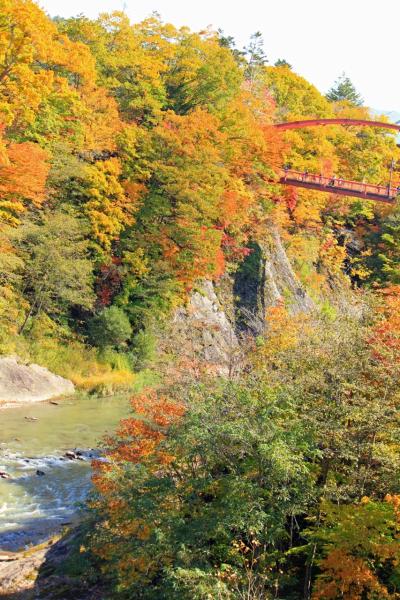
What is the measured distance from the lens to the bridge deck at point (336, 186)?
128 feet

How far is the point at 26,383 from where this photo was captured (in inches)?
950

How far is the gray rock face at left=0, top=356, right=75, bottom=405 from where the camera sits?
76.4ft

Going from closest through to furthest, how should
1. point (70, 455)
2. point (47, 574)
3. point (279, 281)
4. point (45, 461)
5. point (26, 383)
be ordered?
point (47, 574) → point (45, 461) → point (70, 455) → point (26, 383) → point (279, 281)

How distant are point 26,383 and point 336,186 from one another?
24570mm

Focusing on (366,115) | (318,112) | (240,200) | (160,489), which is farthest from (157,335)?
(366,115)

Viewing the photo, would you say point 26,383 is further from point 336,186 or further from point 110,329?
point 336,186

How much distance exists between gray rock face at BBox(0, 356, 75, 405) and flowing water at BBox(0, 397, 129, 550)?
0.61m

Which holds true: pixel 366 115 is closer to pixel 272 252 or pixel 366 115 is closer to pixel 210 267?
pixel 272 252

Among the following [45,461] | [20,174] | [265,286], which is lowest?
[45,461]

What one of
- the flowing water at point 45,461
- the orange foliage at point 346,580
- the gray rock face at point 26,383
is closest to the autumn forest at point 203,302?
the orange foliage at point 346,580

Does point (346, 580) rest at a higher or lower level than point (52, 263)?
lower

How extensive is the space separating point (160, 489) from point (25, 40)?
19.2 m

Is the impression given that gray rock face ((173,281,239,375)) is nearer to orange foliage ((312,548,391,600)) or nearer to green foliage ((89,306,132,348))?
green foliage ((89,306,132,348))

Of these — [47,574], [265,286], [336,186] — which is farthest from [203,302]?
[47,574]
